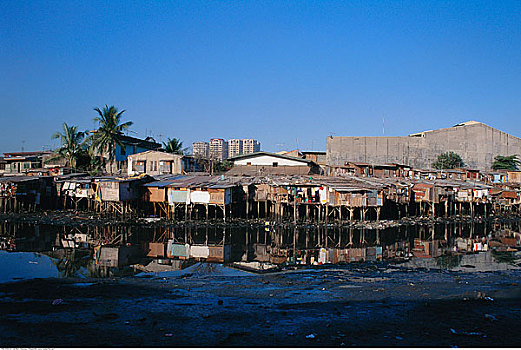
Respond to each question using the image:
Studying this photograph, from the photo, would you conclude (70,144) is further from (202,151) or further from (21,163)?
(202,151)

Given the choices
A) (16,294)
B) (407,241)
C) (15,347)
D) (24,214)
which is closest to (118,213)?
(24,214)

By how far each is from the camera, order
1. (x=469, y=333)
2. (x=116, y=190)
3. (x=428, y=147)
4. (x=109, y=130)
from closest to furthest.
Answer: (x=469, y=333) → (x=116, y=190) → (x=109, y=130) → (x=428, y=147)

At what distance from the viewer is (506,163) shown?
4541 centimetres

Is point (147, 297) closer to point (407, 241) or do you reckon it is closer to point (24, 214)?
point (407, 241)

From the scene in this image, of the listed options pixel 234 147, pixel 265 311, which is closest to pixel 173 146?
pixel 265 311

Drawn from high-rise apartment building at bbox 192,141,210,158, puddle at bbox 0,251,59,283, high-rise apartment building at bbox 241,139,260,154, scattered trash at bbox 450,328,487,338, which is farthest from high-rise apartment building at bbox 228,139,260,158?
scattered trash at bbox 450,328,487,338

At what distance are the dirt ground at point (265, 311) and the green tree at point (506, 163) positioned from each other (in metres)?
37.5

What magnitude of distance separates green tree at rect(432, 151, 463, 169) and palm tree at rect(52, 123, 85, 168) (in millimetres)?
41243

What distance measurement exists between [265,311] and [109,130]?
3352cm

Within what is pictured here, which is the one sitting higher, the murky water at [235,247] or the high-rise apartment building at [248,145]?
the high-rise apartment building at [248,145]

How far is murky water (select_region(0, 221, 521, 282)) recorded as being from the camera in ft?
51.3

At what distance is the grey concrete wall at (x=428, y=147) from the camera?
46.0m

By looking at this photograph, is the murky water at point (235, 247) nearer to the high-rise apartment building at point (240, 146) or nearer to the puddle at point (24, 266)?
the puddle at point (24, 266)

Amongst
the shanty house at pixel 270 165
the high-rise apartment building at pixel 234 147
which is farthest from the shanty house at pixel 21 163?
the high-rise apartment building at pixel 234 147
